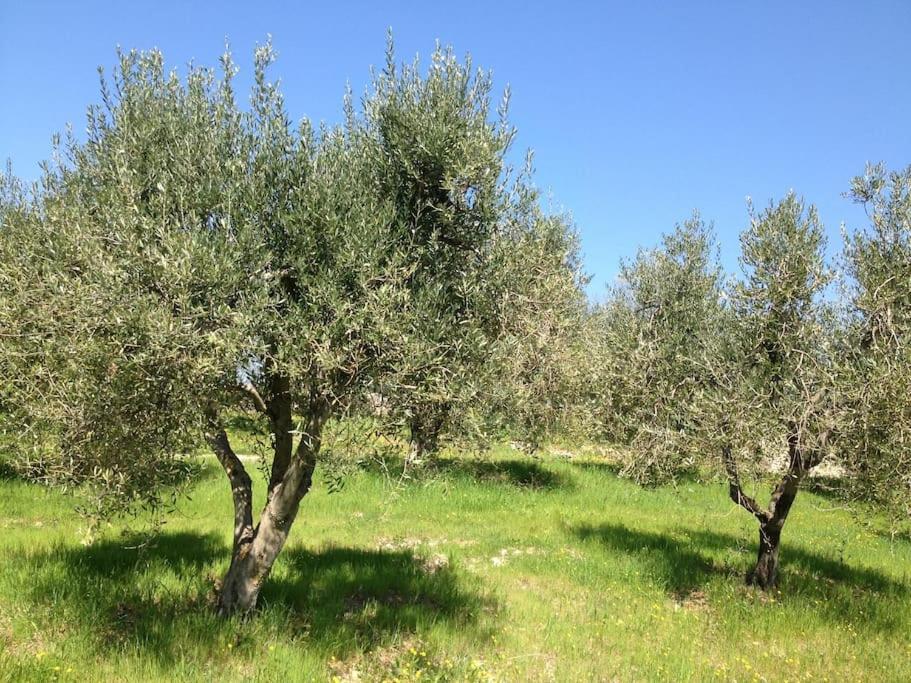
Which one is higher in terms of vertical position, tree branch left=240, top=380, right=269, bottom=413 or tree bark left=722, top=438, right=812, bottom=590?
tree branch left=240, top=380, right=269, bottom=413

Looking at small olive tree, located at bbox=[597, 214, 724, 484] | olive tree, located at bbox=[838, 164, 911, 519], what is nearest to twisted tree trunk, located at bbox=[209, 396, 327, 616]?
small olive tree, located at bbox=[597, 214, 724, 484]

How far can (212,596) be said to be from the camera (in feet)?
34.2

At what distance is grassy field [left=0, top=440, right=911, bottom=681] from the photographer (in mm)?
8375

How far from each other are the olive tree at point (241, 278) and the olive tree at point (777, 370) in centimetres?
608

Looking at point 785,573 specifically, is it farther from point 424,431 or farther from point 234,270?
point 234,270

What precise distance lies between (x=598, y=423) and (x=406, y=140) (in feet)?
34.2

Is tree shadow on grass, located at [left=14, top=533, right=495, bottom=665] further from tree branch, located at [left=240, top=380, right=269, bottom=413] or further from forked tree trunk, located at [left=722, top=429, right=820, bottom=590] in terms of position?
forked tree trunk, located at [left=722, top=429, right=820, bottom=590]

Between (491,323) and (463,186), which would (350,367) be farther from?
(463,186)

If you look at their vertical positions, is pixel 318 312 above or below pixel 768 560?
above

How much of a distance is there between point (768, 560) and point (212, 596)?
478 inches

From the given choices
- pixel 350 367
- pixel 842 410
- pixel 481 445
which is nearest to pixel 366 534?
pixel 481 445

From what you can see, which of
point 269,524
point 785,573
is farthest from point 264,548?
point 785,573

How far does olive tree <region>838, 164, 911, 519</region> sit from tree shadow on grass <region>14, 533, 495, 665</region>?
7.58 meters

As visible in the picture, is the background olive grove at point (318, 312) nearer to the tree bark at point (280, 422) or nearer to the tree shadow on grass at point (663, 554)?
the tree bark at point (280, 422)
